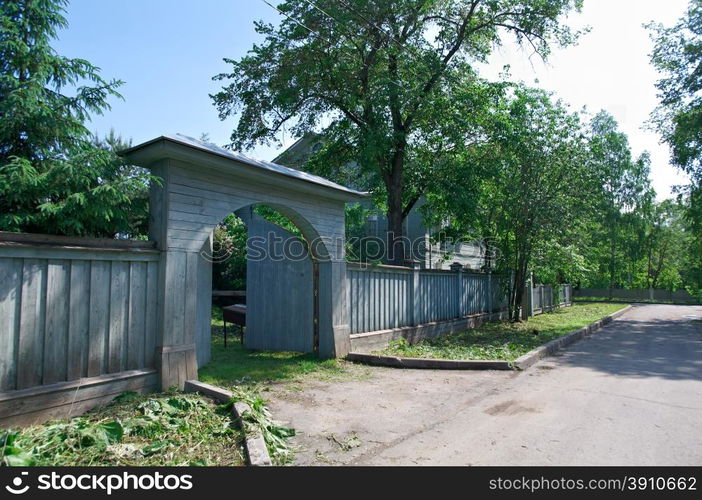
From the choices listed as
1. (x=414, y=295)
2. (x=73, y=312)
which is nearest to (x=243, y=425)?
(x=73, y=312)

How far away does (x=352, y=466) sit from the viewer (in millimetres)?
3916

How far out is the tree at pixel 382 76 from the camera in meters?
11.7

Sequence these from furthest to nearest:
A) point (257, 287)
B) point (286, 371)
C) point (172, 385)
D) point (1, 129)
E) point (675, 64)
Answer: point (675, 64), point (257, 287), point (286, 371), point (172, 385), point (1, 129)

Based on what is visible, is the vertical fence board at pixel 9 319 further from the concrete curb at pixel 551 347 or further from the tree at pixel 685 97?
the tree at pixel 685 97

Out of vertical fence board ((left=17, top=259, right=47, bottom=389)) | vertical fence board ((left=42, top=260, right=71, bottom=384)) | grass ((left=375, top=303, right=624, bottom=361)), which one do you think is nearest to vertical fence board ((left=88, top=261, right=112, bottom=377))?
vertical fence board ((left=42, top=260, right=71, bottom=384))

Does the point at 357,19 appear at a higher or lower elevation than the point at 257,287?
higher

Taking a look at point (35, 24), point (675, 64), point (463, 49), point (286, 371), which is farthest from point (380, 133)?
point (675, 64)

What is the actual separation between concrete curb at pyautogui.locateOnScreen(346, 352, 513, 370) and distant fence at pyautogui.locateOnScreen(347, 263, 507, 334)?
3.45 ft

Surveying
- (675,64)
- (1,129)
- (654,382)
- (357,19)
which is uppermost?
(675,64)

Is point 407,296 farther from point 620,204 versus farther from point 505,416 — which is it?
point 620,204

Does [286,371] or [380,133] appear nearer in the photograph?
[286,371]

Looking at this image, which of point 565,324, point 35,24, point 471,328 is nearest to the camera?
point 35,24
